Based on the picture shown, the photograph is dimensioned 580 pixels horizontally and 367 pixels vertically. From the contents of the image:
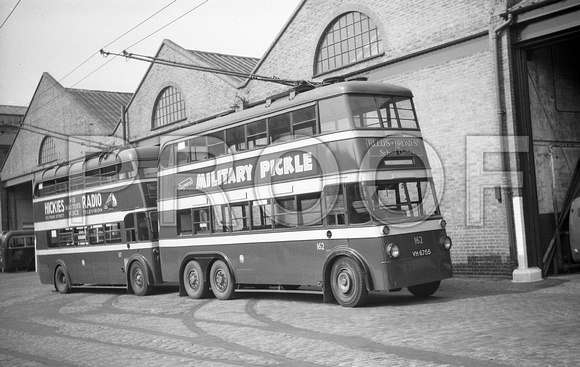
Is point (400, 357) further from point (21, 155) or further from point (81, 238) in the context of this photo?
point (21, 155)

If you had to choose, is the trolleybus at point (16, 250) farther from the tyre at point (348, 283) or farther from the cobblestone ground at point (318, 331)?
the tyre at point (348, 283)

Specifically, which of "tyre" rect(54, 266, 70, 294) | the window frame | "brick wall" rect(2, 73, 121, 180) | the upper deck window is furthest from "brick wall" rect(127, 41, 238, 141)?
the upper deck window

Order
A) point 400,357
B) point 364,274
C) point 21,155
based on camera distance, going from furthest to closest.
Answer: point 21,155
point 364,274
point 400,357

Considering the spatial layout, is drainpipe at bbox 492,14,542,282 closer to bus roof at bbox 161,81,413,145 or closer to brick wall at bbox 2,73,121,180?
bus roof at bbox 161,81,413,145

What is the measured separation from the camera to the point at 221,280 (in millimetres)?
15953

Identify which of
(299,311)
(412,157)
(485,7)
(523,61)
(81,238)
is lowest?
(299,311)

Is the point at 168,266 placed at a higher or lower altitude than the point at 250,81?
lower

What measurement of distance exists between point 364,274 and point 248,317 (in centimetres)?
224

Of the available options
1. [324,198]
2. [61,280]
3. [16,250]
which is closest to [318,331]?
[324,198]

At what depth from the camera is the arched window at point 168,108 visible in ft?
96.3

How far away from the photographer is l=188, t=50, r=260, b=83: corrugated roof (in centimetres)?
2992

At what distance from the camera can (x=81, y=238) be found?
68.9ft

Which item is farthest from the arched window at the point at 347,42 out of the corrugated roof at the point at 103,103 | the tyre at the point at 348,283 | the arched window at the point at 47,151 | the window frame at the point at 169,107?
the arched window at the point at 47,151

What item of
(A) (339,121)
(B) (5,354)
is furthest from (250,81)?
(B) (5,354)
